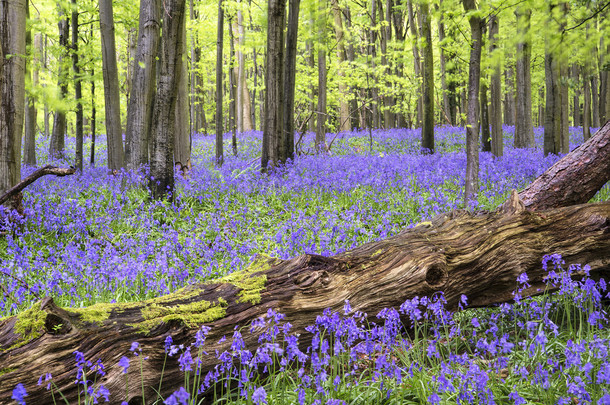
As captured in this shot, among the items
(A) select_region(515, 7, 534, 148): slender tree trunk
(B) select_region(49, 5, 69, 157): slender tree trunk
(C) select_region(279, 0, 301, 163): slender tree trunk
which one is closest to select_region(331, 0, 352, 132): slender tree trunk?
(A) select_region(515, 7, 534, 148): slender tree trunk

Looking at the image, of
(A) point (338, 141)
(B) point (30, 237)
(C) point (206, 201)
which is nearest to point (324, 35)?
(A) point (338, 141)

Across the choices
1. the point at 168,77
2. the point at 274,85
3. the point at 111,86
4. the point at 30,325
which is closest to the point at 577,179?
the point at 30,325

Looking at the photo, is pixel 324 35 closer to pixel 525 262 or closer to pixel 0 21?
pixel 0 21

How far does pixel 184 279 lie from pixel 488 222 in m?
2.99

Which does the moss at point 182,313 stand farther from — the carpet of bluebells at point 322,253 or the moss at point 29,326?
the moss at point 29,326

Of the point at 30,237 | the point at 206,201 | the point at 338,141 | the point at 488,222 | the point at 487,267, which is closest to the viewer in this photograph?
the point at 487,267

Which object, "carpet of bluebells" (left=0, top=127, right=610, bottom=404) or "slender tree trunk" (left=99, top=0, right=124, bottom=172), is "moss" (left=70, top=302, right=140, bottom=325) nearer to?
"carpet of bluebells" (left=0, top=127, right=610, bottom=404)

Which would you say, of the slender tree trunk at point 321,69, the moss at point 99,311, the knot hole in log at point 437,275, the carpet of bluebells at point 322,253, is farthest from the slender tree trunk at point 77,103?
the knot hole in log at point 437,275

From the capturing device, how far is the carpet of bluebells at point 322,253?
7.45ft

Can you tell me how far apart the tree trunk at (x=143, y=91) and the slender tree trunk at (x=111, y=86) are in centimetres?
132

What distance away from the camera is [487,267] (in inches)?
140

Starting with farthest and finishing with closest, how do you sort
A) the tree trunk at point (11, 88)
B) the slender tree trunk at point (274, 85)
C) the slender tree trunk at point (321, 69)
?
the slender tree trunk at point (321, 69), the slender tree trunk at point (274, 85), the tree trunk at point (11, 88)

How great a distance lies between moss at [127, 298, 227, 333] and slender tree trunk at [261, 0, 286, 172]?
7914mm

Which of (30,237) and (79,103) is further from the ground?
(79,103)
